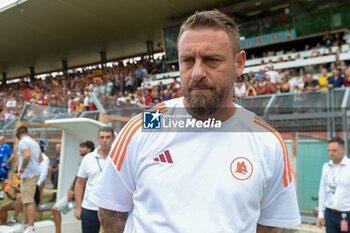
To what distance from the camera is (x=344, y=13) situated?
53.8 feet

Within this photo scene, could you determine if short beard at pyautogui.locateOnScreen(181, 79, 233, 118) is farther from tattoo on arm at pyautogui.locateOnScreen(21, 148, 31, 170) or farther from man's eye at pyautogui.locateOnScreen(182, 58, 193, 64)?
tattoo on arm at pyautogui.locateOnScreen(21, 148, 31, 170)

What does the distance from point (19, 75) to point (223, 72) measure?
3824 centimetres

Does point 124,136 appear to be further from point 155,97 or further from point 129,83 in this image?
point 129,83

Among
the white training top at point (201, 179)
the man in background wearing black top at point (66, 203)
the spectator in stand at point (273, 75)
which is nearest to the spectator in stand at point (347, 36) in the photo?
the spectator in stand at point (273, 75)

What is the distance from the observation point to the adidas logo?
1.52 meters

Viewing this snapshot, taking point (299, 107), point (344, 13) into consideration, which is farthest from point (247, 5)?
point (299, 107)

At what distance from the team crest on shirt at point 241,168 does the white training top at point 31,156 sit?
6086 millimetres

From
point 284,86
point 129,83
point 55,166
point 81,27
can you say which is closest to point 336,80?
point 284,86

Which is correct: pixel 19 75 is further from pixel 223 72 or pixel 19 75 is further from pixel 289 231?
pixel 223 72

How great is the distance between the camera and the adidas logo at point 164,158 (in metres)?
1.52

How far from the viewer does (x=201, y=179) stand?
1.47 m

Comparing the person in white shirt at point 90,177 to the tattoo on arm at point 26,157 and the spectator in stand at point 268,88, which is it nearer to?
the tattoo on arm at point 26,157

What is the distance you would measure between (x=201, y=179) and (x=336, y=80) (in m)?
8.64

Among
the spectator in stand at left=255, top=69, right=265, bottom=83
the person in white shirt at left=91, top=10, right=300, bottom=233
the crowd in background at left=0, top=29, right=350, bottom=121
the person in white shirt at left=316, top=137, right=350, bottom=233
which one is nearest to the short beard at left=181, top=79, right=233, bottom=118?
the person in white shirt at left=91, top=10, right=300, bottom=233
